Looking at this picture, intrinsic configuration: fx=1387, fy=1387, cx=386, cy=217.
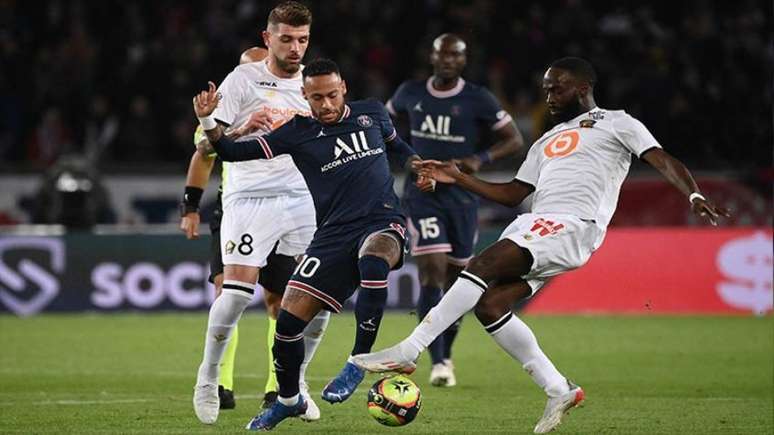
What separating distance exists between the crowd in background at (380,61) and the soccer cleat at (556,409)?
1211 cm

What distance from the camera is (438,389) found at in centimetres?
1047

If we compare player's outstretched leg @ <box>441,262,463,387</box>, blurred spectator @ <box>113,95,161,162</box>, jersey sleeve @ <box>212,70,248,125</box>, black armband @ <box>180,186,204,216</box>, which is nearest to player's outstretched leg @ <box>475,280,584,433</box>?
jersey sleeve @ <box>212,70,248,125</box>

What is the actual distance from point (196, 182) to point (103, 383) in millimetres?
2390

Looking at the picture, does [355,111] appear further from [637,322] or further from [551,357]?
[637,322]

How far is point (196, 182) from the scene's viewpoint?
9188 mm

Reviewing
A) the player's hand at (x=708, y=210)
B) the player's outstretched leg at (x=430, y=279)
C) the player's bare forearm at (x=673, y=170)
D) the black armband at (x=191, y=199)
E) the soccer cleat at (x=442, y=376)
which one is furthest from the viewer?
the player's outstretched leg at (x=430, y=279)


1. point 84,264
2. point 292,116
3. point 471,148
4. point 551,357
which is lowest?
point 84,264

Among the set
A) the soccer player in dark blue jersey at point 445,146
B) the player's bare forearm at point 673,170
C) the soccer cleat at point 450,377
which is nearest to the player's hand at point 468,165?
the soccer player in dark blue jersey at point 445,146

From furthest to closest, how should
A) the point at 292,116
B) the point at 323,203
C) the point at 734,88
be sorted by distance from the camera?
1. the point at 734,88
2. the point at 292,116
3. the point at 323,203

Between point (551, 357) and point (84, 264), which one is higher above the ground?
point (551, 357)

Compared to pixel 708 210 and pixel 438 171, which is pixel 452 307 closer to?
pixel 438 171

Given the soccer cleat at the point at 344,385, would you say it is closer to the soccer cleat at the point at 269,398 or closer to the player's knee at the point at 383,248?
the player's knee at the point at 383,248

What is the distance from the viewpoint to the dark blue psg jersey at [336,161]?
26.7ft

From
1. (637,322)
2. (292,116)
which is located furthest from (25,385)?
(637,322)
